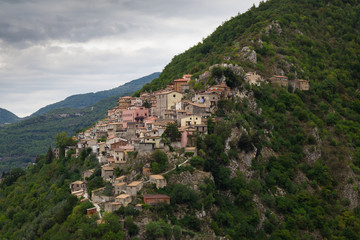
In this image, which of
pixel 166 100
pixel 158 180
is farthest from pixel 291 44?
pixel 158 180

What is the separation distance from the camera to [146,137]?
190 ft

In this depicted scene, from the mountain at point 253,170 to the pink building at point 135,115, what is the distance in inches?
395

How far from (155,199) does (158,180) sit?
3153 millimetres

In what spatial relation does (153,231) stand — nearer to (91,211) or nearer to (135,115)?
(91,211)

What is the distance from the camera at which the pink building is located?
73750 mm

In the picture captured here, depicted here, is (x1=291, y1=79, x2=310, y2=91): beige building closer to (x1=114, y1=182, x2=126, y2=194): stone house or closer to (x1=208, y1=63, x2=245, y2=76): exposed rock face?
(x1=208, y1=63, x2=245, y2=76): exposed rock face

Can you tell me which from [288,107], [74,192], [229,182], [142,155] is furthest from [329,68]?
[74,192]

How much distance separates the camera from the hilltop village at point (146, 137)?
52.5 meters

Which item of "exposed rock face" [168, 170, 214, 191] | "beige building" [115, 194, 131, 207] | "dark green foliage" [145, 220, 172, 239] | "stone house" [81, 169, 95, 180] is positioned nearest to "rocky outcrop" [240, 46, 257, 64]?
"exposed rock face" [168, 170, 214, 191]

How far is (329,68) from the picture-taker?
104m

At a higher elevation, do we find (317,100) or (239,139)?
(317,100)

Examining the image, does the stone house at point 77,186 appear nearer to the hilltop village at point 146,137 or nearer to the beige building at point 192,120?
the hilltop village at point 146,137

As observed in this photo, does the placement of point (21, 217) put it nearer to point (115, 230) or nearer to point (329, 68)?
point (115, 230)

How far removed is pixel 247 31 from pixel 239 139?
52951 mm
